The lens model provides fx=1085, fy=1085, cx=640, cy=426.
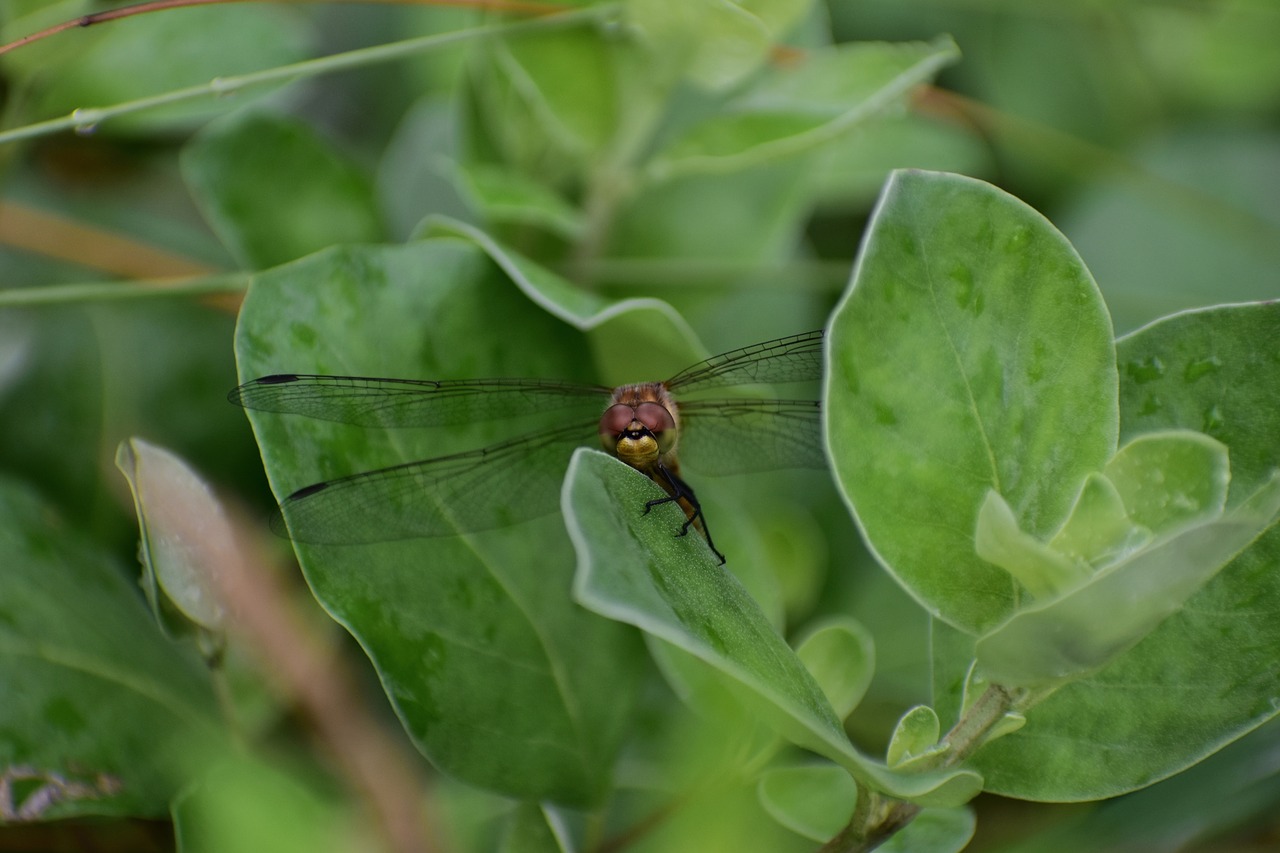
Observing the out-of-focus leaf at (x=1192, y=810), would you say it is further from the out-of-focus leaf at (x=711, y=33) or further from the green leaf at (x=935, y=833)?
the out-of-focus leaf at (x=711, y=33)

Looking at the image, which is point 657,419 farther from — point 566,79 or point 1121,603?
→ point 1121,603

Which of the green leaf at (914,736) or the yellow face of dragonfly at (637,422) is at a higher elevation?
the green leaf at (914,736)

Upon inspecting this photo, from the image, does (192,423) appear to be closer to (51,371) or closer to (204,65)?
(51,371)

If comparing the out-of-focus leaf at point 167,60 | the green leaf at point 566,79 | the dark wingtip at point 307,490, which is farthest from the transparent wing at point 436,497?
the out-of-focus leaf at point 167,60

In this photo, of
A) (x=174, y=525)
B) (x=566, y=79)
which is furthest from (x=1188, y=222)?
(x=174, y=525)

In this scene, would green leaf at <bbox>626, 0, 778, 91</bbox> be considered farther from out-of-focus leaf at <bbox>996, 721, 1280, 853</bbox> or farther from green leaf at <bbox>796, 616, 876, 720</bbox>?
out-of-focus leaf at <bbox>996, 721, 1280, 853</bbox>

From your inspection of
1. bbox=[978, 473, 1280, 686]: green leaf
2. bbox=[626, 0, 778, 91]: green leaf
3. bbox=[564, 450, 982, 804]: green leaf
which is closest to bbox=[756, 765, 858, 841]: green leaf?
bbox=[564, 450, 982, 804]: green leaf

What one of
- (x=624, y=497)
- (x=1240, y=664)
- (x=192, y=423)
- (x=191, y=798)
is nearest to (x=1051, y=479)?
(x=1240, y=664)
